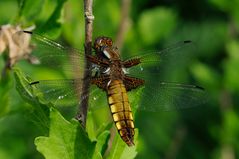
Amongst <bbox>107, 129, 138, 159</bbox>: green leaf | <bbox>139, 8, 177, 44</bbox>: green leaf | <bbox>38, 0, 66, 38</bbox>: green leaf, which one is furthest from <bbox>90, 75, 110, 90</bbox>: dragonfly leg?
<bbox>139, 8, 177, 44</bbox>: green leaf

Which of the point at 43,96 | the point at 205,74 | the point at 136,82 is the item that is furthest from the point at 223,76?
the point at 43,96

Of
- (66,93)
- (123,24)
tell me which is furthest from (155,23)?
(66,93)

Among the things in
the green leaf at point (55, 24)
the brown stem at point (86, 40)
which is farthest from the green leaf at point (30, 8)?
the brown stem at point (86, 40)

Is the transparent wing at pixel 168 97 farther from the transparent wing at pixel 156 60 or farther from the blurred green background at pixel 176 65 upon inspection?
the blurred green background at pixel 176 65

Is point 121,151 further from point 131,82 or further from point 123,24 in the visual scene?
point 123,24

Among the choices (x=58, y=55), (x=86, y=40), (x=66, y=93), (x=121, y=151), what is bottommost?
(x=121, y=151)

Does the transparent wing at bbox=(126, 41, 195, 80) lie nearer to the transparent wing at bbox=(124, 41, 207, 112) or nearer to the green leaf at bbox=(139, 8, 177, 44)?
the transparent wing at bbox=(124, 41, 207, 112)
